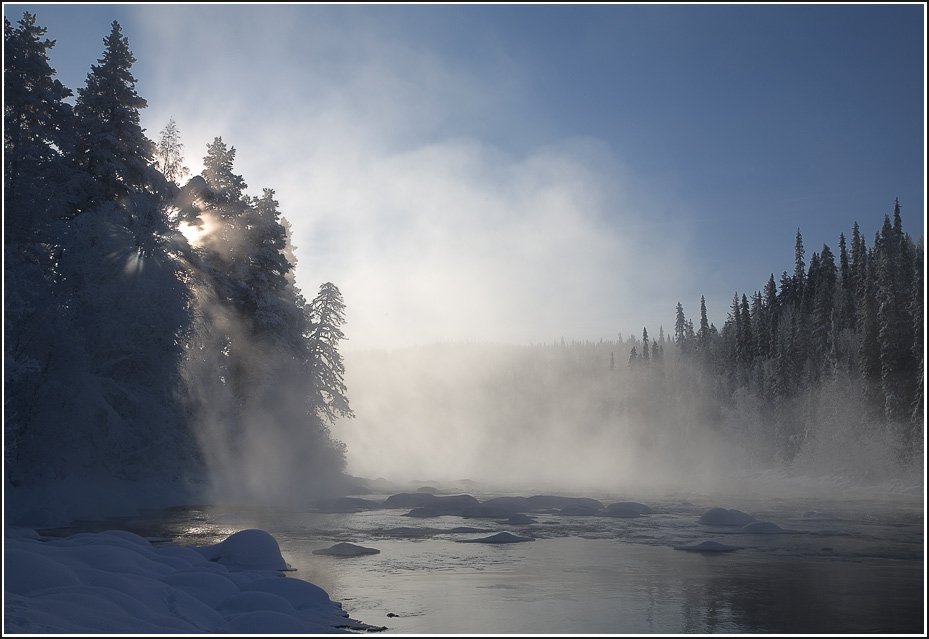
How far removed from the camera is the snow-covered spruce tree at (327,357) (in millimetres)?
55719

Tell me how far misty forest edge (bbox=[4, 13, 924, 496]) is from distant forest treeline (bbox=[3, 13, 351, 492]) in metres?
0.08

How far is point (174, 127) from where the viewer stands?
Result: 4091 cm

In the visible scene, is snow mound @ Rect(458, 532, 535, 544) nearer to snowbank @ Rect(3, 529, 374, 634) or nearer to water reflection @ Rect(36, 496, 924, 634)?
water reflection @ Rect(36, 496, 924, 634)

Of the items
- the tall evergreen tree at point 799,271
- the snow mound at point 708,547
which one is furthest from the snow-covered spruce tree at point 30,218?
the tall evergreen tree at point 799,271

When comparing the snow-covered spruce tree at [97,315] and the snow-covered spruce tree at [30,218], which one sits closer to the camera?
the snow-covered spruce tree at [30,218]

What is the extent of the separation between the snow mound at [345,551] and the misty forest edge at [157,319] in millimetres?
11041

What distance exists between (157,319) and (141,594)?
19.4 m

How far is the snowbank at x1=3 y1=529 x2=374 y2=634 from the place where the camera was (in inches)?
406

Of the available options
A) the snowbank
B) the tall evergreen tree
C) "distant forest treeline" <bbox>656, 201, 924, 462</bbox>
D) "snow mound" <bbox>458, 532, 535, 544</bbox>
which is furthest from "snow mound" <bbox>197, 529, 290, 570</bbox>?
the tall evergreen tree

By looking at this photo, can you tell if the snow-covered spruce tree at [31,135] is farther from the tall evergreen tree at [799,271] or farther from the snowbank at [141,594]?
the tall evergreen tree at [799,271]

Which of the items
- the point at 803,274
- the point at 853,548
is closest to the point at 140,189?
the point at 853,548

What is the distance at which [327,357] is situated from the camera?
59469mm

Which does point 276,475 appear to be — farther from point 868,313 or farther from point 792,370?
point 792,370

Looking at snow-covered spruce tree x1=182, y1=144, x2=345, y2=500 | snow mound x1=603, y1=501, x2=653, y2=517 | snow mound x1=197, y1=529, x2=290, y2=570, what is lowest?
snow mound x1=603, y1=501, x2=653, y2=517
